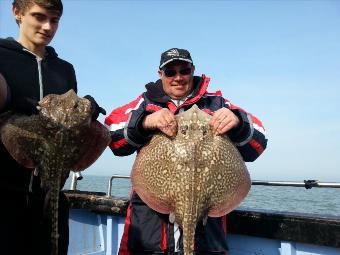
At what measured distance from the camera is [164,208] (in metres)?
3.46

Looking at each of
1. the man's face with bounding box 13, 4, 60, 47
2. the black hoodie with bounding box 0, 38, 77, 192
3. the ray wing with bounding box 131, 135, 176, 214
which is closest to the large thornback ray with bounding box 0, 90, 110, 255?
the black hoodie with bounding box 0, 38, 77, 192

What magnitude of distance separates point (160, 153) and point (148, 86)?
1.24 meters

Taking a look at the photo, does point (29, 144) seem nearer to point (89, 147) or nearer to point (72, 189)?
point (89, 147)

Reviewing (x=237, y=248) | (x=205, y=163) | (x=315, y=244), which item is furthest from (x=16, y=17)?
(x=315, y=244)

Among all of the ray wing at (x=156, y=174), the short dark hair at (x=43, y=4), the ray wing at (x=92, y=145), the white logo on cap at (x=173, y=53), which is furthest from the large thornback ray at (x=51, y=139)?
the white logo on cap at (x=173, y=53)

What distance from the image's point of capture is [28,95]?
376 centimetres

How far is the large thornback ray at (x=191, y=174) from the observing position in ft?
10.8

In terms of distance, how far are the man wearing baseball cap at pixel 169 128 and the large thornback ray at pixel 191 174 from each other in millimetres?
142

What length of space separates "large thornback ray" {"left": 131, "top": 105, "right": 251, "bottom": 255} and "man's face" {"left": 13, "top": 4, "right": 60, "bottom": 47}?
5.60 ft

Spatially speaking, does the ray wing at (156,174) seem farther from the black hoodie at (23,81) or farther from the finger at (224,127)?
the black hoodie at (23,81)

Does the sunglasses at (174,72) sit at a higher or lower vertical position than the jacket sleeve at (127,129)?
higher

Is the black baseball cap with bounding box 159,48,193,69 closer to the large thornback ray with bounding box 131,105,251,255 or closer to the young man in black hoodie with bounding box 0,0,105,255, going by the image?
the large thornback ray with bounding box 131,105,251,255

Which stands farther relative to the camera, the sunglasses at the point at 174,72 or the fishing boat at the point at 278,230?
the sunglasses at the point at 174,72

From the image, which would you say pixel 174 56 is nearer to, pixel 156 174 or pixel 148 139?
pixel 148 139
